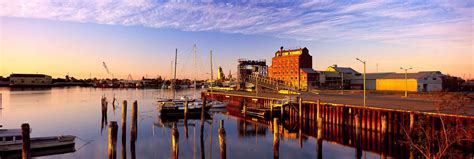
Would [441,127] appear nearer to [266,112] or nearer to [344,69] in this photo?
[266,112]

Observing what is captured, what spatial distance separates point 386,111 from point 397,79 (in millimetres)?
64846

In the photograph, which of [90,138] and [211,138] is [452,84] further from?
[90,138]

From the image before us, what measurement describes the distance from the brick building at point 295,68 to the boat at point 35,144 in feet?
259

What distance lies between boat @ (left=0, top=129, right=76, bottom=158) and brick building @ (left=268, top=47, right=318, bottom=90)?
79.1m

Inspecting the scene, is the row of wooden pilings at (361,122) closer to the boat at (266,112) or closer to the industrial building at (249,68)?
the boat at (266,112)

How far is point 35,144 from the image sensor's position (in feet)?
94.6

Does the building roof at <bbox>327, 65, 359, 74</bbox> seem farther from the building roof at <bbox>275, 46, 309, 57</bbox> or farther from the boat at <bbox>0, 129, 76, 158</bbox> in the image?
the boat at <bbox>0, 129, 76, 158</bbox>

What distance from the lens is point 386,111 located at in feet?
113

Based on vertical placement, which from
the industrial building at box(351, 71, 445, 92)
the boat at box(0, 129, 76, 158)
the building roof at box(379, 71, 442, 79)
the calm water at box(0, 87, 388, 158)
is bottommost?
the calm water at box(0, 87, 388, 158)

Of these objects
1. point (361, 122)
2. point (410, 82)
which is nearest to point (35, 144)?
point (361, 122)

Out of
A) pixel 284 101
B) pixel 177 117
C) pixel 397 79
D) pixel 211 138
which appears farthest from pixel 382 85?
pixel 211 138

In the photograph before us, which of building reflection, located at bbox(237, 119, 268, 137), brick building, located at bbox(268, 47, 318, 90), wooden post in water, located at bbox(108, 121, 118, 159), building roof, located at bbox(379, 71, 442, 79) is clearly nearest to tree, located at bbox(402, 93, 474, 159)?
building reflection, located at bbox(237, 119, 268, 137)

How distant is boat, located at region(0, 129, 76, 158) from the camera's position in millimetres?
27500

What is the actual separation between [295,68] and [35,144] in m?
92.4
